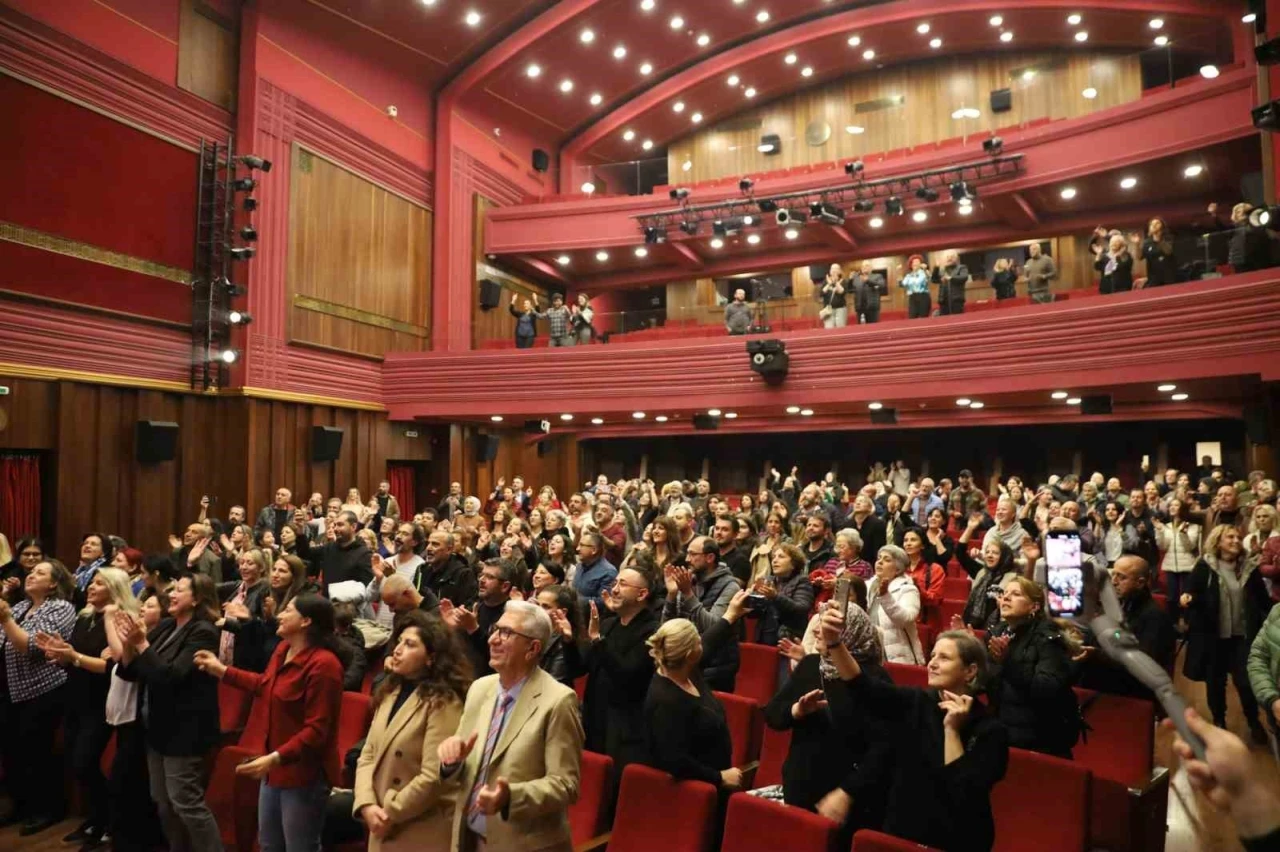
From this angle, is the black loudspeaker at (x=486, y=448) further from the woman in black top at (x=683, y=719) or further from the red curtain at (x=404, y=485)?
the woman in black top at (x=683, y=719)

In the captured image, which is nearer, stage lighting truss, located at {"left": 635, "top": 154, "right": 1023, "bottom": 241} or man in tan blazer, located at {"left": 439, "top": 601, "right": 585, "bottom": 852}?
man in tan blazer, located at {"left": 439, "top": 601, "right": 585, "bottom": 852}

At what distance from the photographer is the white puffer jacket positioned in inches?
161


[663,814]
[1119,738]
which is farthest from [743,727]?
[1119,738]

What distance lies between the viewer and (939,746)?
2371mm

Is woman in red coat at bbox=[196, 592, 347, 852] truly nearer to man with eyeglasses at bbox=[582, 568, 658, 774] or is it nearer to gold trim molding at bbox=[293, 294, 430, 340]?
man with eyeglasses at bbox=[582, 568, 658, 774]

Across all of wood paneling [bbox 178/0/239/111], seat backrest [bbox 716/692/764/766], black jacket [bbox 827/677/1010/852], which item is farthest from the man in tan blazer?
wood paneling [bbox 178/0/239/111]

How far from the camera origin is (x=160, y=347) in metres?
10.8

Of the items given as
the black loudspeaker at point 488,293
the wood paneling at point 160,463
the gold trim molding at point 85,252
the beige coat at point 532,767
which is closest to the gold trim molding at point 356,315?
the black loudspeaker at point 488,293

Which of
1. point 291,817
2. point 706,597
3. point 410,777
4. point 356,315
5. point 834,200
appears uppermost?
point 834,200

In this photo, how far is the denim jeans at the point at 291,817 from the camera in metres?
2.80

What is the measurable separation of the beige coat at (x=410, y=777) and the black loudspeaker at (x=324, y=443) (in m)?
10.2

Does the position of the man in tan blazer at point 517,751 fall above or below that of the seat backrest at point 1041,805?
above

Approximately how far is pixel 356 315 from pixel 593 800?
11.5 meters

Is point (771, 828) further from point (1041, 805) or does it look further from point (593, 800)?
point (1041, 805)
